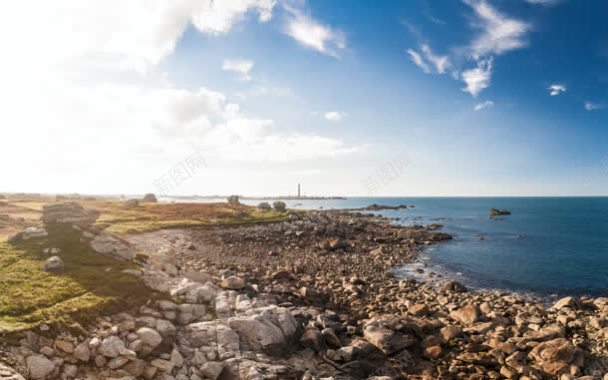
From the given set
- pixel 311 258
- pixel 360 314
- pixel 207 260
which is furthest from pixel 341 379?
pixel 311 258

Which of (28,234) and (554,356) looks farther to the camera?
(28,234)

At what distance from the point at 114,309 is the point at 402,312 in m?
17.0

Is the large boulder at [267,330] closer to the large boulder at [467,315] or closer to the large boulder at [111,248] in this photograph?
the large boulder at [111,248]

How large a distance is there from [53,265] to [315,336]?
45.5ft

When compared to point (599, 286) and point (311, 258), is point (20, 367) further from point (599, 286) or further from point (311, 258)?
point (599, 286)

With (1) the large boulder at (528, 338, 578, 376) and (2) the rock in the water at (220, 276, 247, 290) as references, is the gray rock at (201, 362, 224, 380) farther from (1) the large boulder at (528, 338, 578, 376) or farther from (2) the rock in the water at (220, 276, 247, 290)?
(1) the large boulder at (528, 338, 578, 376)

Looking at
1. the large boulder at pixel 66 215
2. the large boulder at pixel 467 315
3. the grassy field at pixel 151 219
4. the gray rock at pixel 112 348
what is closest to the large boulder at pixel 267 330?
the gray rock at pixel 112 348

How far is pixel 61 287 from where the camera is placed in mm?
14398

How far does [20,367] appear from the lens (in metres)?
9.53

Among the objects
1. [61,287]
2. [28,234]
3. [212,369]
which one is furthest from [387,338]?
[28,234]

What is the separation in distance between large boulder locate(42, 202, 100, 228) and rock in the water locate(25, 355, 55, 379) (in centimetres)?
1406

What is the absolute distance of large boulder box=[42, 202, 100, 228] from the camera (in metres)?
22.3

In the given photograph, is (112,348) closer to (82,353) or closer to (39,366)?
(82,353)

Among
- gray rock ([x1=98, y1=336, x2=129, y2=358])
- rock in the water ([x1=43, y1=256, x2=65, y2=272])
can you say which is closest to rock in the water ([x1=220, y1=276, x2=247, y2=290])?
rock in the water ([x1=43, y1=256, x2=65, y2=272])
